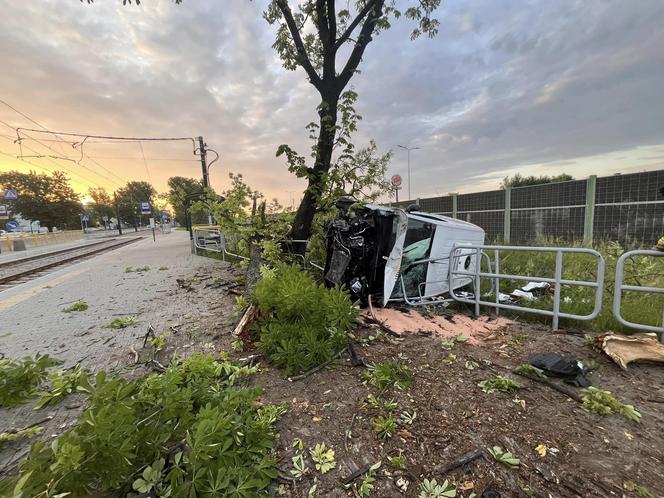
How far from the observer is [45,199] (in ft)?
138

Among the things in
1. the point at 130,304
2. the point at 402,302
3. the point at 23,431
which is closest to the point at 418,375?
the point at 402,302

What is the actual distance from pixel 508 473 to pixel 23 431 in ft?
11.3

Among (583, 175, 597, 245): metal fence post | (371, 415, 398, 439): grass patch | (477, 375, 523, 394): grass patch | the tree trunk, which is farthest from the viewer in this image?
(583, 175, 597, 245): metal fence post

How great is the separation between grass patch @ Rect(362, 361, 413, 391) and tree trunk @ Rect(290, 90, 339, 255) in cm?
362

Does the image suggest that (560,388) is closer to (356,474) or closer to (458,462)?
(458,462)

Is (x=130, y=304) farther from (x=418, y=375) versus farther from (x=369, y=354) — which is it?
(x=418, y=375)

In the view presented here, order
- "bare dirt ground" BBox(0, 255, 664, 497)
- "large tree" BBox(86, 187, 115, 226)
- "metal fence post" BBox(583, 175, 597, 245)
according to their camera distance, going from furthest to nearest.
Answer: "large tree" BBox(86, 187, 115, 226), "metal fence post" BBox(583, 175, 597, 245), "bare dirt ground" BBox(0, 255, 664, 497)

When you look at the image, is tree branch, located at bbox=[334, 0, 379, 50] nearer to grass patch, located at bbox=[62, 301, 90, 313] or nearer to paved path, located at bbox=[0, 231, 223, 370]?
paved path, located at bbox=[0, 231, 223, 370]

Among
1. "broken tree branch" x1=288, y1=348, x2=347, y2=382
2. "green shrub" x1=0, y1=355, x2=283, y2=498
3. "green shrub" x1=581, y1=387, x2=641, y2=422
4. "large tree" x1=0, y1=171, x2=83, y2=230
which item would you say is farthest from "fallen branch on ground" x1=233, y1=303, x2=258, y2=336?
"large tree" x1=0, y1=171, x2=83, y2=230

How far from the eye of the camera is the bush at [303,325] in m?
2.92

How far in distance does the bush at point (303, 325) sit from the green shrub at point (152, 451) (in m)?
0.87

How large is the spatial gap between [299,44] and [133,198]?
309 feet

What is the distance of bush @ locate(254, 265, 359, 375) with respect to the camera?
2924 mm

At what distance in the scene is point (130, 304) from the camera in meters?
5.72
